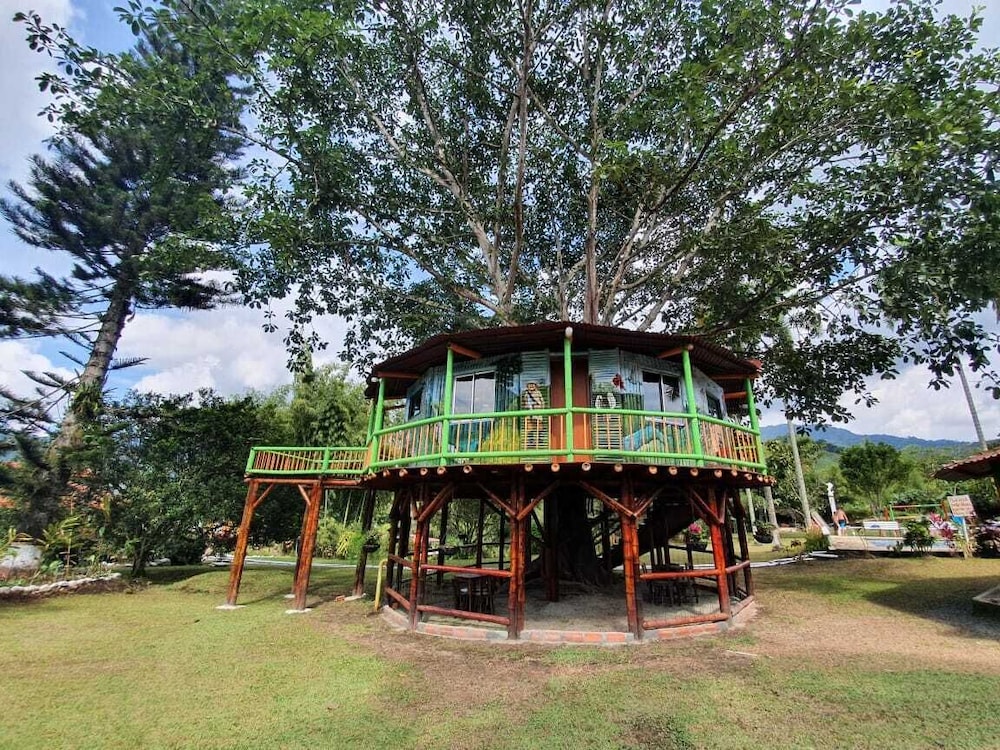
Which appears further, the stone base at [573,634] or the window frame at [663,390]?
the window frame at [663,390]

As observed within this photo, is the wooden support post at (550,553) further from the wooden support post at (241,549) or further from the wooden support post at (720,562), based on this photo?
the wooden support post at (241,549)

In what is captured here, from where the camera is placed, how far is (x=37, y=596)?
16172mm

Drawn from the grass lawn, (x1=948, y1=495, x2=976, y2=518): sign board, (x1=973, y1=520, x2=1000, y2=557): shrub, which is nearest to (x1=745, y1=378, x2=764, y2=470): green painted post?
the grass lawn

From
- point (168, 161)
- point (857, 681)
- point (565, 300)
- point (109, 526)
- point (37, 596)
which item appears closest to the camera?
point (857, 681)

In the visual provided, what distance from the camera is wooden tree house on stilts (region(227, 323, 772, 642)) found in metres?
10.1

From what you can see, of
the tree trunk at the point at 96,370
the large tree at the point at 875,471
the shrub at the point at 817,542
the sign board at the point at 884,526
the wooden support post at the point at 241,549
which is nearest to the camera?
the wooden support post at the point at 241,549

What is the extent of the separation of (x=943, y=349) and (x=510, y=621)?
13.7 metres

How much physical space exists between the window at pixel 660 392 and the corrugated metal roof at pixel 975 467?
656 cm

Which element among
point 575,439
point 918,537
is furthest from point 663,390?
point 918,537

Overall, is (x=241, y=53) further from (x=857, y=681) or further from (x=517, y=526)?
(x=857, y=681)

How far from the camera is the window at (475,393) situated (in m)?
12.5

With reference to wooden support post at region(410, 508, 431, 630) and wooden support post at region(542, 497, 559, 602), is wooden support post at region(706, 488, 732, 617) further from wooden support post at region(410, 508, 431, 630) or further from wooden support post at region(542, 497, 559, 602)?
wooden support post at region(410, 508, 431, 630)

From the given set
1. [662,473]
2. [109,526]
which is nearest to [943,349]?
[662,473]

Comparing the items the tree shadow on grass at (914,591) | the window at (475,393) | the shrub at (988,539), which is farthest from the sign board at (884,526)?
the window at (475,393)
